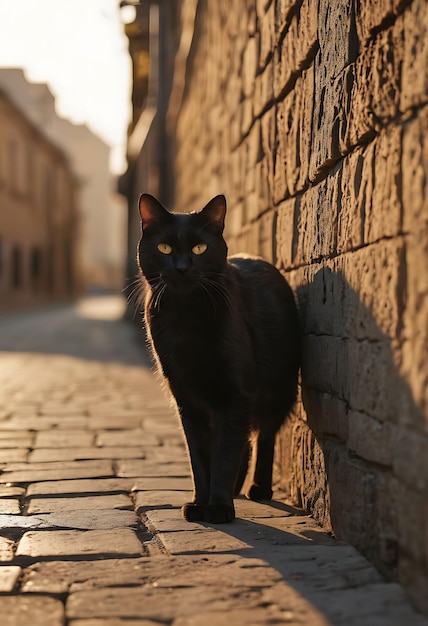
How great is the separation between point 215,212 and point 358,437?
1.23m

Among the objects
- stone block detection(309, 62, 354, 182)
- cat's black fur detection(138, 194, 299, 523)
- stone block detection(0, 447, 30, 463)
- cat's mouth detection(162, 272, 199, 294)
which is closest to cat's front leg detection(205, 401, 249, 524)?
cat's black fur detection(138, 194, 299, 523)

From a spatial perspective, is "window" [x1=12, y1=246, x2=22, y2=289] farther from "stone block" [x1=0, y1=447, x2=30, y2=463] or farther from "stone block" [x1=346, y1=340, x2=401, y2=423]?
"stone block" [x1=346, y1=340, x2=401, y2=423]

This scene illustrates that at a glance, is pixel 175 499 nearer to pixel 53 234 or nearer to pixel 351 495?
pixel 351 495

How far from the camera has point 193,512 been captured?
3.30 meters

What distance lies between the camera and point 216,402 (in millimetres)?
3424

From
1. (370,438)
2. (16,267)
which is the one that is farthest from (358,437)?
(16,267)

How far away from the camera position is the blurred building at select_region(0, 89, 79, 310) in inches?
1129

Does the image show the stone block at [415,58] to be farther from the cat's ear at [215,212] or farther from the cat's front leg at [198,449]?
the cat's front leg at [198,449]

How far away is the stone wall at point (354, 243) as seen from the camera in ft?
7.47

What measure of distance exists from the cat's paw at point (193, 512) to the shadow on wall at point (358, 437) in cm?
45

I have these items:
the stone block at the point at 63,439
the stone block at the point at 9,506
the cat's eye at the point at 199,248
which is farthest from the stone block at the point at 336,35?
the stone block at the point at 63,439

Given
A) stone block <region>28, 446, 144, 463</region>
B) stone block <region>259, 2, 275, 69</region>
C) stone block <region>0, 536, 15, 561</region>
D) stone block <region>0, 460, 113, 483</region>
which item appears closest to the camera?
stone block <region>0, 536, 15, 561</region>

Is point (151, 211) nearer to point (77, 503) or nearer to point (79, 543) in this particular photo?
point (77, 503)

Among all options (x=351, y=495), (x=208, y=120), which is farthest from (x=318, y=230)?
(x=208, y=120)
